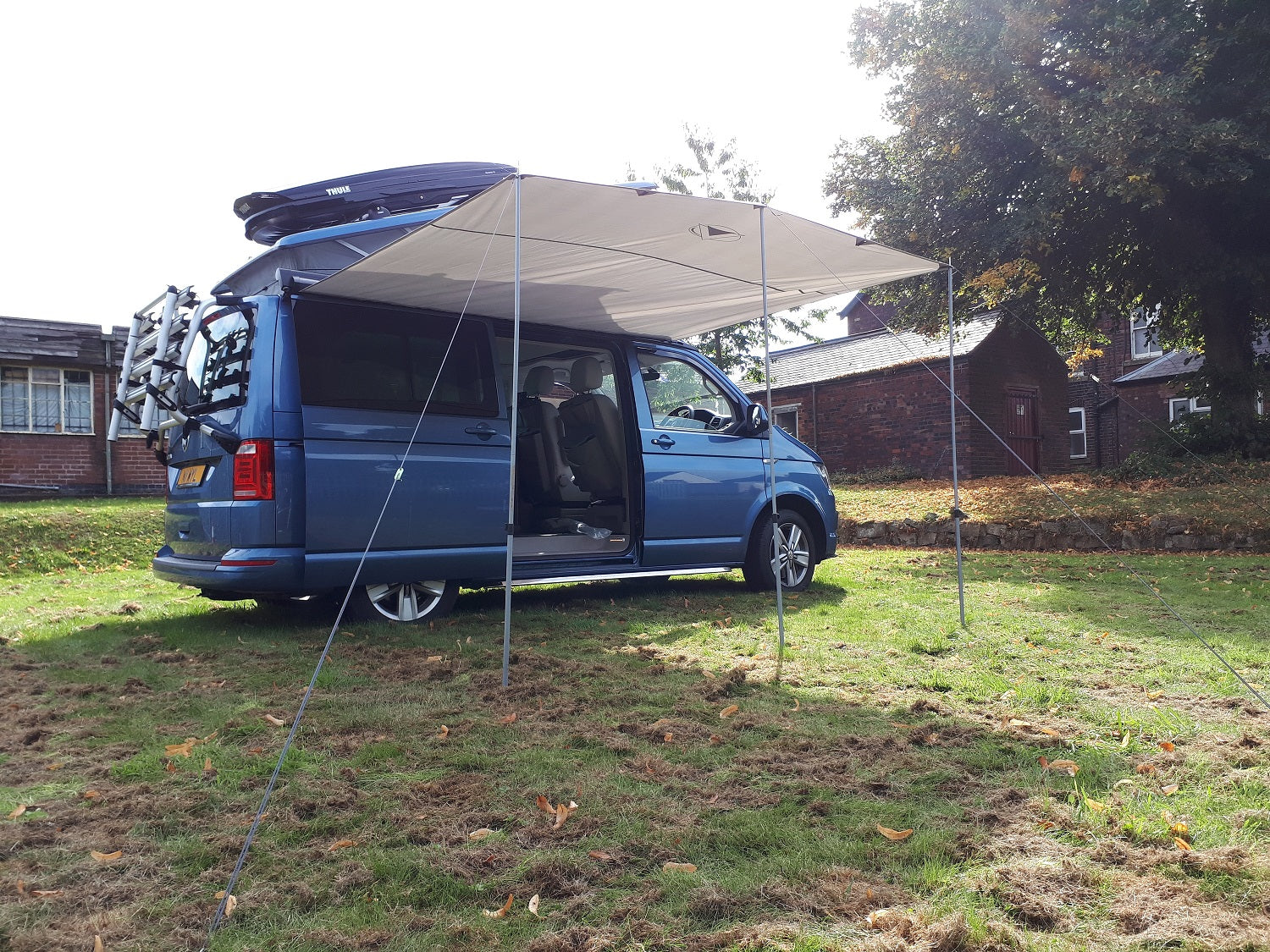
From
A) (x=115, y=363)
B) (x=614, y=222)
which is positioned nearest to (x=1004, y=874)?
(x=614, y=222)

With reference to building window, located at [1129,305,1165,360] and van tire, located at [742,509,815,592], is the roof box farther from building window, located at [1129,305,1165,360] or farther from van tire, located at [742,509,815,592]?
building window, located at [1129,305,1165,360]

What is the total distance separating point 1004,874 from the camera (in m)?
2.35

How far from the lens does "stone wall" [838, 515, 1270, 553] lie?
1148 centimetres

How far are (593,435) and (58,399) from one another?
54.2 feet

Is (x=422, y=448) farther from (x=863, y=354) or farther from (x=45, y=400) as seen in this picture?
(x=863, y=354)

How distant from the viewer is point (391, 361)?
235 inches

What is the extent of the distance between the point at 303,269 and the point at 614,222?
2.08 m

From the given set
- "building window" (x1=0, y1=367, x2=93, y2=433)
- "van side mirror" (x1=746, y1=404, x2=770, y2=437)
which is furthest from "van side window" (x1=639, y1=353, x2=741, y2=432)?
"building window" (x1=0, y1=367, x2=93, y2=433)

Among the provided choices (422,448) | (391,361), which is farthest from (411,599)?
(391,361)

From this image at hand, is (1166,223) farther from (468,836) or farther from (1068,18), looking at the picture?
(468,836)

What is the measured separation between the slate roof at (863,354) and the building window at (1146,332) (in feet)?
11.0

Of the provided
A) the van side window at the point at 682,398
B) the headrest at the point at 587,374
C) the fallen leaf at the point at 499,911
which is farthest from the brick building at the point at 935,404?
the fallen leaf at the point at 499,911

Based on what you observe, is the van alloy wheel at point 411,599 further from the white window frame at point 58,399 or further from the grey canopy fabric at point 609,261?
the white window frame at point 58,399

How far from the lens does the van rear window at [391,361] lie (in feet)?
18.6
